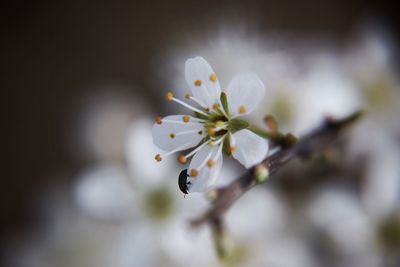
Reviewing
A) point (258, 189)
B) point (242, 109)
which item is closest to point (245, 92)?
point (242, 109)

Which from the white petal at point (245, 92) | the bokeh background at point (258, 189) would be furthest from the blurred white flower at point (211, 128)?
the bokeh background at point (258, 189)

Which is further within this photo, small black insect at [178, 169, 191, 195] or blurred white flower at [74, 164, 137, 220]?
blurred white flower at [74, 164, 137, 220]

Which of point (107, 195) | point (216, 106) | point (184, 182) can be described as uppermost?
point (107, 195)

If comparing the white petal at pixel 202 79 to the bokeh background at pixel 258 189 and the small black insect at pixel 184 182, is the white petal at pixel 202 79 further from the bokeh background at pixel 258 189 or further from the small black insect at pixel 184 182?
the bokeh background at pixel 258 189

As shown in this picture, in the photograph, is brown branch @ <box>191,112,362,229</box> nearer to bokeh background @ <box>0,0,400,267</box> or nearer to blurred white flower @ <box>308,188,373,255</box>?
bokeh background @ <box>0,0,400,267</box>

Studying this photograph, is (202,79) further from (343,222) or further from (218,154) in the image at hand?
(343,222)

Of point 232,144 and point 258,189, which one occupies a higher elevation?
point 258,189

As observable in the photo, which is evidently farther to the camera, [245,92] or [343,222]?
[343,222]

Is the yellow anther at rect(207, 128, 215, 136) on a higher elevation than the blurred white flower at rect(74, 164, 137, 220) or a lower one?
lower

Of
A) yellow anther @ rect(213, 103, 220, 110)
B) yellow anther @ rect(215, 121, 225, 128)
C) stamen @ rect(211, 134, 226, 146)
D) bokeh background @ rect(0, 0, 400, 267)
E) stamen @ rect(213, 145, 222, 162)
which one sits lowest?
stamen @ rect(213, 145, 222, 162)

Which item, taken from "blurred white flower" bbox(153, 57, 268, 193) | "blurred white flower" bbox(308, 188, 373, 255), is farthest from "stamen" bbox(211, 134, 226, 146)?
"blurred white flower" bbox(308, 188, 373, 255)
